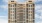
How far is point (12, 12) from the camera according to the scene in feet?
4.46

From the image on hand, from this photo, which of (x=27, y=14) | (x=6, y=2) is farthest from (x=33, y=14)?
(x=6, y=2)

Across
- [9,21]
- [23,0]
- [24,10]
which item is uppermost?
[23,0]

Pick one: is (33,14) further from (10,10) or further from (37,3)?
(10,10)

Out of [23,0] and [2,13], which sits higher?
[23,0]

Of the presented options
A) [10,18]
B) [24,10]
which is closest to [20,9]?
[24,10]

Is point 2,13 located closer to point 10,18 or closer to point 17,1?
point 10,18

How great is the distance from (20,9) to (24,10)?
0.15 feet

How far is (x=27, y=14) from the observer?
1.36 m

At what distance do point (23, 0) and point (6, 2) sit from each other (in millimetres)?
187

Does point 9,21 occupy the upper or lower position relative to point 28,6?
lower

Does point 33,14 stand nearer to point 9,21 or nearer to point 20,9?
point 20,9

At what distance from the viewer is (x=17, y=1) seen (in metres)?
1.37

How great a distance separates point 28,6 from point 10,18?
235mm

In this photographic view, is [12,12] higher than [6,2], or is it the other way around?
[6,2]
